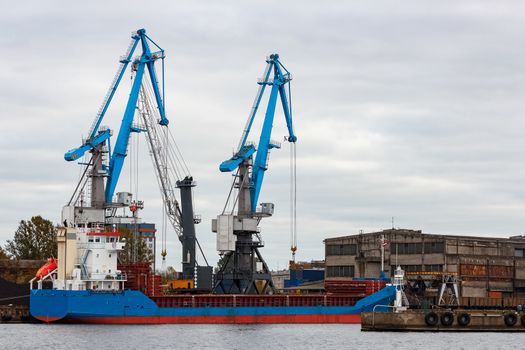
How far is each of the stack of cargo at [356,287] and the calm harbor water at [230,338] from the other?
7149mm

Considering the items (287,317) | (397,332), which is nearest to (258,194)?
(287,317)

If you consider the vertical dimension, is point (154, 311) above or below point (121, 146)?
below

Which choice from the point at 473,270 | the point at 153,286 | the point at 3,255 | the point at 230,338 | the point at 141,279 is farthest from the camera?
the point at 3,255

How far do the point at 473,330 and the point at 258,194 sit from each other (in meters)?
24.9

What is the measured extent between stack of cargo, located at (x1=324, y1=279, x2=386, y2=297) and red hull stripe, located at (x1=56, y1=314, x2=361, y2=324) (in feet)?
6.39

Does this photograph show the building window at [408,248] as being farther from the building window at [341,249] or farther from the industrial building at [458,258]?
the building window at [341,249]

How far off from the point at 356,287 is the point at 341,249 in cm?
→ 2922

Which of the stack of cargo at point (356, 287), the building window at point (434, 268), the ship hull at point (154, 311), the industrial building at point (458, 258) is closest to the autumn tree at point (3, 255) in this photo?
the ship hull at point (154, 311)

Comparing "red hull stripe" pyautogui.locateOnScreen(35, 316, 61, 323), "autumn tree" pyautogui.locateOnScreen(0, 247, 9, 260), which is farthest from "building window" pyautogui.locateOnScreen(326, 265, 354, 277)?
"red hull stripe" pyautogui.locateOnScreen(35, 316, 61, 323)

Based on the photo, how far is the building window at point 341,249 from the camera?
393ft

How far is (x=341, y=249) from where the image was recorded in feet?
399

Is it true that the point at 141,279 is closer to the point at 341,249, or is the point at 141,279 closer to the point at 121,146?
the point at 121,146

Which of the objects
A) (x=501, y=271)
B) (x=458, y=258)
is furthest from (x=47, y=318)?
(x=501, y=271)

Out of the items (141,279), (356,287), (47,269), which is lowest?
(356,287)
